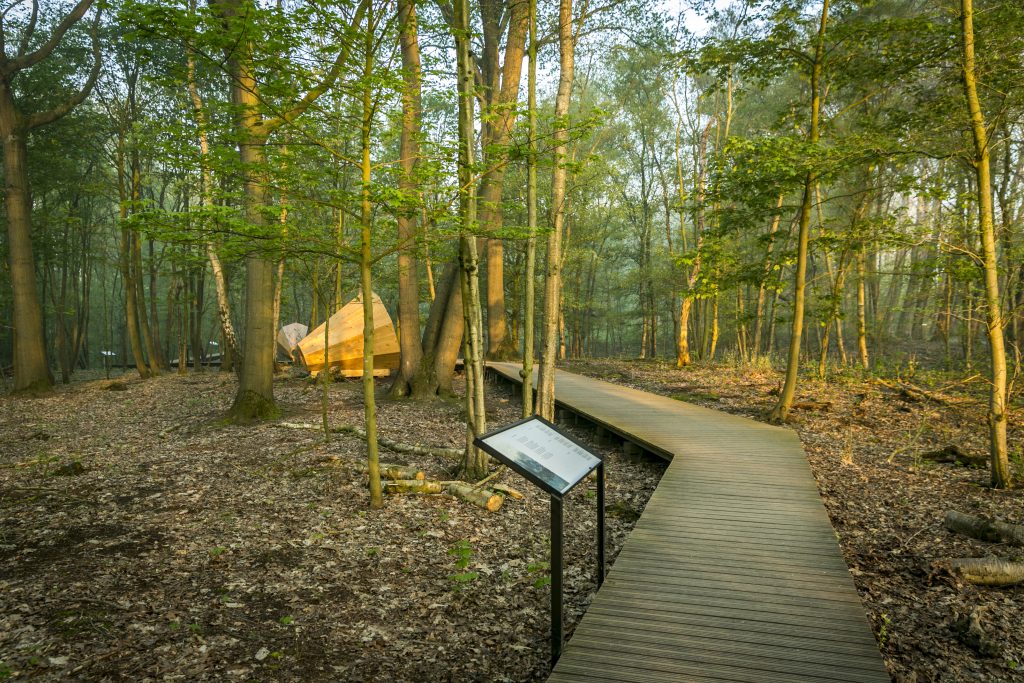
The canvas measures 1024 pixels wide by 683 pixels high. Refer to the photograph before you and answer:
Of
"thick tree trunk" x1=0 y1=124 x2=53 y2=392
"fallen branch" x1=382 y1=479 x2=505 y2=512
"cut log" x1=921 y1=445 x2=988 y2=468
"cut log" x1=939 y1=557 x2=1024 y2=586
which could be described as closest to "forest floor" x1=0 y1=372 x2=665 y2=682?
"fallen branch" x1=382 y1=479 x2=505 y2=512

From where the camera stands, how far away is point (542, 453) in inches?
136

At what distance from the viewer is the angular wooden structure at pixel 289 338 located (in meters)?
20.0

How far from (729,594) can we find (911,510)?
314cm

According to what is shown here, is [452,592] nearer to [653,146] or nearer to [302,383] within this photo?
[302,383]

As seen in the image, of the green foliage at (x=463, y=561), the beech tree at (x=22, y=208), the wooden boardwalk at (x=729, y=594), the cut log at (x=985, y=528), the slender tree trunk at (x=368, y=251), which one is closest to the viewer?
the wooden boardwalk at (x=729, y=594)

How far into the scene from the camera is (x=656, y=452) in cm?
752

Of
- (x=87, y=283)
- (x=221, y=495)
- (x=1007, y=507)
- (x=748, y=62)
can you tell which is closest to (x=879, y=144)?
(x=748, y=62)

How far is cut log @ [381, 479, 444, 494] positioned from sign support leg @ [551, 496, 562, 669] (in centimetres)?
316

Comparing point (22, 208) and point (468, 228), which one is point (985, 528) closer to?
point (468, 228)

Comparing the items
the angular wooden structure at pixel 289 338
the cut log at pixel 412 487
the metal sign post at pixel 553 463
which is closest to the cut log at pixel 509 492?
the cut log at pixel 412 487

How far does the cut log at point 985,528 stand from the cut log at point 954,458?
2.61 metres

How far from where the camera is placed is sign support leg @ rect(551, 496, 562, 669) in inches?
120

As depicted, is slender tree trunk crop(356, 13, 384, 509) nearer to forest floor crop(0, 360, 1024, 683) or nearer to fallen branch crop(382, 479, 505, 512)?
fallen branch crop(382, 479, 505, 512)

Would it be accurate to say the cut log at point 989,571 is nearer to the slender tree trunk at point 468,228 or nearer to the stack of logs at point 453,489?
the stack of logs at point 453,489
